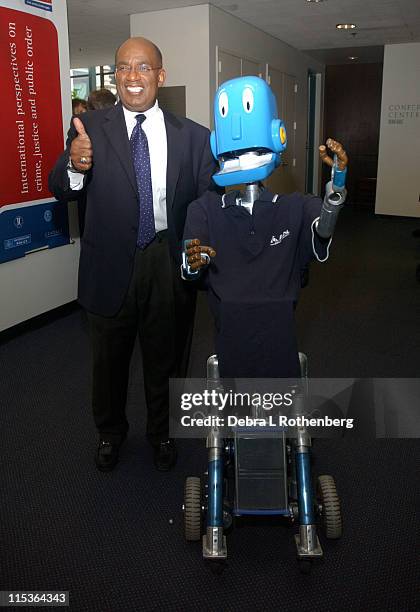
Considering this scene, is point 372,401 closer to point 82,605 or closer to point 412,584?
point 412,584

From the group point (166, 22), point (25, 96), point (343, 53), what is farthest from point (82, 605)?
point (343, 53)

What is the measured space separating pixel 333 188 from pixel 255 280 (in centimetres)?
36

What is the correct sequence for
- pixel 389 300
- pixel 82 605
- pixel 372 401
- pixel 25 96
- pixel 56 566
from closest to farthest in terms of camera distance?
1. pixel 82 605
2. pixel 56 566
3. pixel 372 401
4. pixel 25 96
5. pixel 389 300

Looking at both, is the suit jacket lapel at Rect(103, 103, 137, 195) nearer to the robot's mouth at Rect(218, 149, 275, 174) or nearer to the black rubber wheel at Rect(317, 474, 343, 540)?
the robot's mouth at Rect(218, 149, 275, 174)

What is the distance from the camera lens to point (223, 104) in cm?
166

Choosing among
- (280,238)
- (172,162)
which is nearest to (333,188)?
(280,238)

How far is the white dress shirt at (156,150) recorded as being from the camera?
2086 mm

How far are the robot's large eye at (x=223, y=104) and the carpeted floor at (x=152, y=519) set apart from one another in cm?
A: 123

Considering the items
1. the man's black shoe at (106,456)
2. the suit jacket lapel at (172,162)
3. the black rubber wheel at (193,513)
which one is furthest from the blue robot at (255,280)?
the man's black shoe at (106,456)

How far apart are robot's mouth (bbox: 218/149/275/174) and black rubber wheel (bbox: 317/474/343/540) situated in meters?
1.04

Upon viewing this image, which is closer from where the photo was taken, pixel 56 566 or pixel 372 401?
pixel 56 566

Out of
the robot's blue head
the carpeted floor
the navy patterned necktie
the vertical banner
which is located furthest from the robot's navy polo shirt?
the vertical banner

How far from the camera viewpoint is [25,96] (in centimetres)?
367

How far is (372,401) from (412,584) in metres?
1.39
